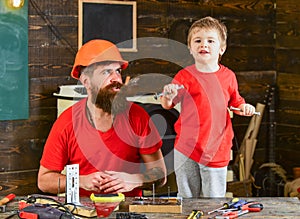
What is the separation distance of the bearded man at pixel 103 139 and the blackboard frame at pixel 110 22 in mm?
1649

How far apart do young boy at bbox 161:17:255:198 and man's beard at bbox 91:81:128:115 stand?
1.10 ft

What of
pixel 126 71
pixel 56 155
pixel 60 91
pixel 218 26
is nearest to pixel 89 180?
pixel 56 155

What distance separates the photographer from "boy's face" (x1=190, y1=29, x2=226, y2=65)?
12.1ft

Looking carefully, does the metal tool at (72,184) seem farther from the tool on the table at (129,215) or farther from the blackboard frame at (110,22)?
the blackboard frame at (110,22)

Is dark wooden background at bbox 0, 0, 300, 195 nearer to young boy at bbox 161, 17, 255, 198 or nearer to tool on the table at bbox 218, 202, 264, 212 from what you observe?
young boy at bbox 161, 17, 255, 198

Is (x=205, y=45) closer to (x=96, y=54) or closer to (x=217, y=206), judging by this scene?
(x=96, y=54)

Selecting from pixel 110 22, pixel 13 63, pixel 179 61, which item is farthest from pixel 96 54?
pixel 179 61

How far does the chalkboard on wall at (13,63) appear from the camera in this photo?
479 centimetres

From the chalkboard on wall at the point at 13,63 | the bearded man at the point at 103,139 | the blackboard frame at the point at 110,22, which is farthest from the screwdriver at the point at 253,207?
the blackboard frame at the point at 110,22

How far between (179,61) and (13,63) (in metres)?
1.28

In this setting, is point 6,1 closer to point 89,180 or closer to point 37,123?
point 37,123

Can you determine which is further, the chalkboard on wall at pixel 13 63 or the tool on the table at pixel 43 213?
the chalkboard on wall at pixel 13 63

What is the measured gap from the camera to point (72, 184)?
2828 mm

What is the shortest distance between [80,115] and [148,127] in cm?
31
